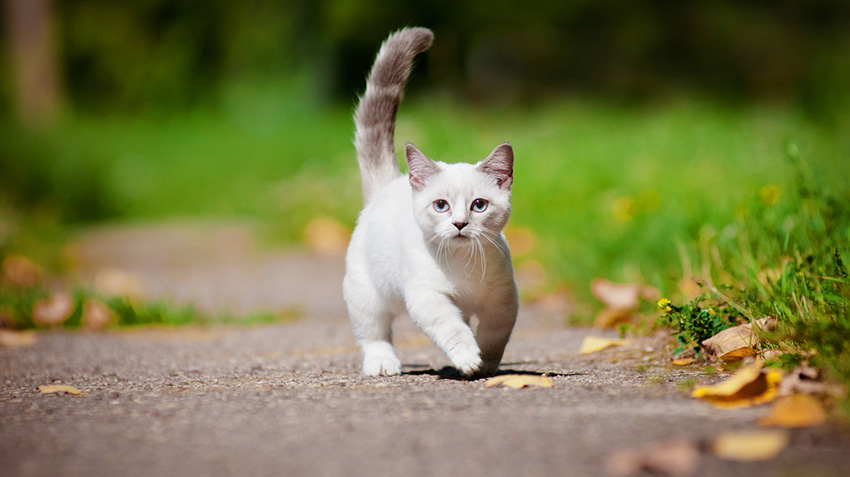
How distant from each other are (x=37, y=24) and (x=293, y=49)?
3924 millimetres

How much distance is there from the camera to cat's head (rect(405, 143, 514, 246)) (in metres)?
2.52

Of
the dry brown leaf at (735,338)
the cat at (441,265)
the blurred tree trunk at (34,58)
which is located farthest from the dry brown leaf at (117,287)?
the blurred tree trunk at (34,58)

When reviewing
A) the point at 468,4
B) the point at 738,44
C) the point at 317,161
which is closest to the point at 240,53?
the point at 468,4

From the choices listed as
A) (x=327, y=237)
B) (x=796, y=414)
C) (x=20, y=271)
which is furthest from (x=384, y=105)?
(x=327, y=237)

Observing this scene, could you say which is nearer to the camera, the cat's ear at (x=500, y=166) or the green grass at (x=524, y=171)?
the cat's ear at (x=500, y=166)

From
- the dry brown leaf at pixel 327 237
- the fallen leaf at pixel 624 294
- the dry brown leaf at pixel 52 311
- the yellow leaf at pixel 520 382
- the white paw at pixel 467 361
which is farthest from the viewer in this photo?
the dry brown leaf at pixel 327 237

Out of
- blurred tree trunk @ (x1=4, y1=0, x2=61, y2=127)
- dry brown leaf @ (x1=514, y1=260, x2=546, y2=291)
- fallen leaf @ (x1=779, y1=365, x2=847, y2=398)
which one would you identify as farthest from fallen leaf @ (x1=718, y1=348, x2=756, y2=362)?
blurred tree trunk @ (x1=4, y1=0, x2=61, y2=127)

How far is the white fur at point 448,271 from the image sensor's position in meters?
2.48

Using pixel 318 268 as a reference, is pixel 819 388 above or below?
below

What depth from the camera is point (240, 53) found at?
14414 millimetres

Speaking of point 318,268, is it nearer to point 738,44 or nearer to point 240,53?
point 240,53

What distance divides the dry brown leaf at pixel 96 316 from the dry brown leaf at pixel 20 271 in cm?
87

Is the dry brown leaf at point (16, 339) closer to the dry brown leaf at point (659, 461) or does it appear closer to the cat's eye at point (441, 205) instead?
the cat's eye at point (441, 205)

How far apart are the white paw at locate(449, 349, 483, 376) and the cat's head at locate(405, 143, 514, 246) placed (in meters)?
0.34
